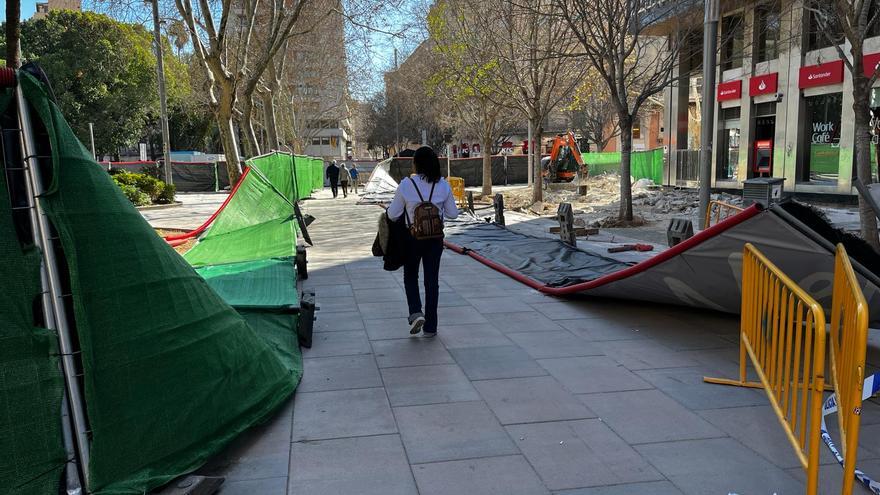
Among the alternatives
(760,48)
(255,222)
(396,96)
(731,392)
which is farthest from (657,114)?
(731,392)

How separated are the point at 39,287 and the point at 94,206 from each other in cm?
46

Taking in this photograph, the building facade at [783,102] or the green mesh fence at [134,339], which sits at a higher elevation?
the building facade at [783,102]

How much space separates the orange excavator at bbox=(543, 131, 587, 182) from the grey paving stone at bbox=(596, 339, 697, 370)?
24.9 meters

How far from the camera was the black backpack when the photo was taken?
5812mm

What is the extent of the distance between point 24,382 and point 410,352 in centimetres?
325

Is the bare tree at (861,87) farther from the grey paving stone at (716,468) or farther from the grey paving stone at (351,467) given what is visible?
the grey paving stone at (351,467)

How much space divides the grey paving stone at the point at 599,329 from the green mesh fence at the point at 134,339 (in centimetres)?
338

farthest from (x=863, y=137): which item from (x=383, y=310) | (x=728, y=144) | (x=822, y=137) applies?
(x=728, y=144)

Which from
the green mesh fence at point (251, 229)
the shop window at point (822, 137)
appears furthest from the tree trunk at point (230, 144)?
the shop window at point (822, 137)

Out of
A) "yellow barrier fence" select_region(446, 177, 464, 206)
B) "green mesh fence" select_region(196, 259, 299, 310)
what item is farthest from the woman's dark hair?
"yellow barrier fence" select_region(446, 177, 464, 206)

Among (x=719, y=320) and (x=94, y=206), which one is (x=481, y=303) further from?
(x=94, y=206)

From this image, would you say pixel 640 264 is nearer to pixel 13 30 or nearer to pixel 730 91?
pixel 13 30

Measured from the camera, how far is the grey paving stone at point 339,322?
647cm

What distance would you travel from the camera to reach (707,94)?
1288 cm
